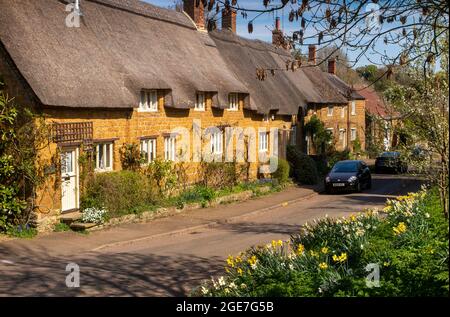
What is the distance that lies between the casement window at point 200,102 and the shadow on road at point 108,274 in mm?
12010

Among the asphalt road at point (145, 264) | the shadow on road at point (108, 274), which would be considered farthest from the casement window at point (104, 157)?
the shadow on road at point (108, 274)

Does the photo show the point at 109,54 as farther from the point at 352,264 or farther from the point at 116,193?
the point at 352,264

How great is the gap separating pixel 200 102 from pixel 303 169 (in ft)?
33.8

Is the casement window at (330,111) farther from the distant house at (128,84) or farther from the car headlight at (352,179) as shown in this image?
the car headlight at (352,179)

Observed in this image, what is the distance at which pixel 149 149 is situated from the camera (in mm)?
22609

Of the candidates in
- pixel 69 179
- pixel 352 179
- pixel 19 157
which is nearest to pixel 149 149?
pixel 69 179

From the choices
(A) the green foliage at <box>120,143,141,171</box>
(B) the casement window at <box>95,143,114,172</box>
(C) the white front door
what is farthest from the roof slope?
(C) the white front door

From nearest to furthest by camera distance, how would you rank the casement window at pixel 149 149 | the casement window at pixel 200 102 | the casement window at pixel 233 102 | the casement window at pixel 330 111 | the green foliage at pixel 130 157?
the green foliage at pixel 130 157
the casement window at pixel 149 149
the casement window at pixel 200 102
the casement window at pixel 233 102
the casement window at pixel 330 111

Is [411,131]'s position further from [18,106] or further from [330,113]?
[330,113]

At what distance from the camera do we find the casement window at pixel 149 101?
22.0 meters

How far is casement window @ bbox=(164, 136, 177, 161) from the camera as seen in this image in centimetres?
2377

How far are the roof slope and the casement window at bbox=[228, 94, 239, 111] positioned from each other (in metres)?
0.70
